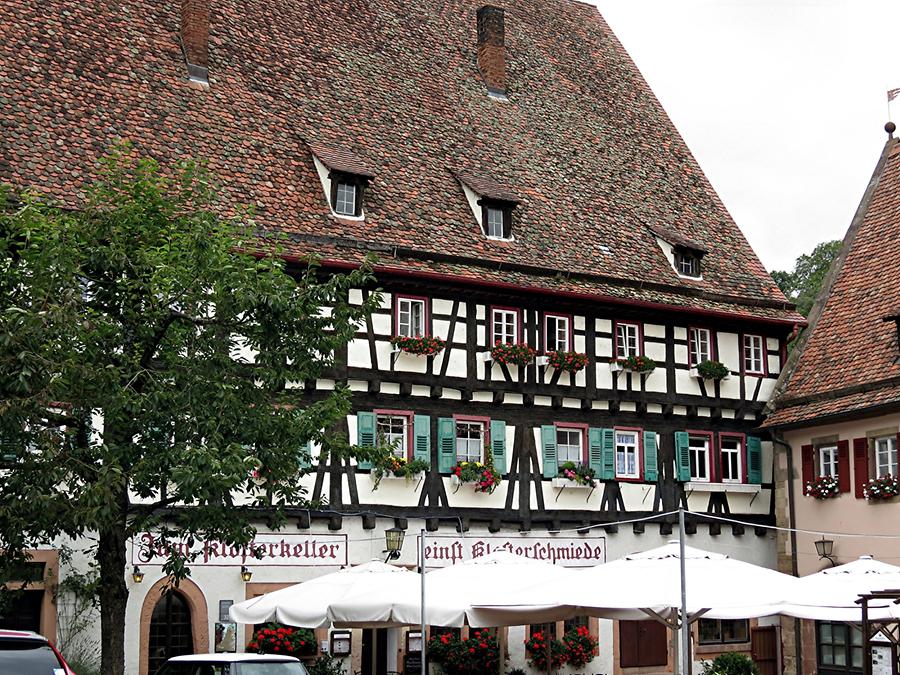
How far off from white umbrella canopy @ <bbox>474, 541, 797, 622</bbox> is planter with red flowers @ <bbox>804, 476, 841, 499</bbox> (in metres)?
10.0

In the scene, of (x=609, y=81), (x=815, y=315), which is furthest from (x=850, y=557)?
(x=609, y=81)

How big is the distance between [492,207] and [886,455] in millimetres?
8826

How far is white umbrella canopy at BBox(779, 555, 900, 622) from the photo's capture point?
16.2 m

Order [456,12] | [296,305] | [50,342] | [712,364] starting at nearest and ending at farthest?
[50,342], [296,305], [712,364], [456,12]

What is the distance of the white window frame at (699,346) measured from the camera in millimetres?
28188

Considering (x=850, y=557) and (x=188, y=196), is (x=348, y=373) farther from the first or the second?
(x=850, y=557)

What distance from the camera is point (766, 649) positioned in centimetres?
2816

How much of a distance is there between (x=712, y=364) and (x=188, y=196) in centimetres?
1366

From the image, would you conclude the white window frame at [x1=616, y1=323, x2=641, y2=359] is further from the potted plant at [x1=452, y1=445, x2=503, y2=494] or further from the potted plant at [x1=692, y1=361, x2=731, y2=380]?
the potted plant at [x1=452, y1=445, x2=503, y2=494]

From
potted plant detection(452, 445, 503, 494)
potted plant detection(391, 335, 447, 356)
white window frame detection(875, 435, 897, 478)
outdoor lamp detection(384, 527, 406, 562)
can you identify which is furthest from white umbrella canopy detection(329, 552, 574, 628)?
white window frame detection(875, 435, 897, 478)

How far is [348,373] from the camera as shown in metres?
24.0

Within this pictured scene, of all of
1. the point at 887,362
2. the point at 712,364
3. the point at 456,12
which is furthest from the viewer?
the point at 456,12

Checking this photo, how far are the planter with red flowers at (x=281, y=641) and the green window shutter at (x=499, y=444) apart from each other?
4.80 meters

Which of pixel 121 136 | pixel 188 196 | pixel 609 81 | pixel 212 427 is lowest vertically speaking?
pixel 212 427
